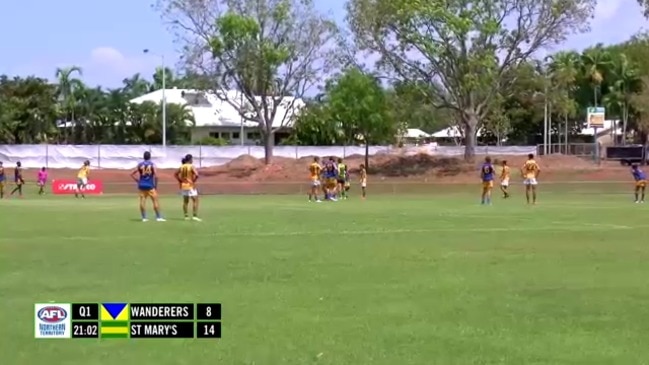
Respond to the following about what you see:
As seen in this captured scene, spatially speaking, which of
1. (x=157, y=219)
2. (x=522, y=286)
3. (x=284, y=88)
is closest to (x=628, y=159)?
(x=284, y=88)

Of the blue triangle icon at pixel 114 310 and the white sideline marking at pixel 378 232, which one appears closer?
the blue triangle icon at pixel 114 310

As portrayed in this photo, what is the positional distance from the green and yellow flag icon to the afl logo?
1.18ft

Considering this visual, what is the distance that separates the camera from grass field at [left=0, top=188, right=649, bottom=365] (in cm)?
997

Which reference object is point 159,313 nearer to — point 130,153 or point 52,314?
point 52,314

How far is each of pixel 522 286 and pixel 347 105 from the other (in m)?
57.3

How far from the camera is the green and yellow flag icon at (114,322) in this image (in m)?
9.48

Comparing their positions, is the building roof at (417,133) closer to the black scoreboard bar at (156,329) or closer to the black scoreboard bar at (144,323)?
the black scoreboard bar at (144,323)

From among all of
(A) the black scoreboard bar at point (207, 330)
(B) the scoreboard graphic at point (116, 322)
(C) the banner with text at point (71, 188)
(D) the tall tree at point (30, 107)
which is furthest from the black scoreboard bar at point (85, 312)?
(D) the tall tree at point (30, 107)

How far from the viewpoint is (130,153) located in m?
77.1

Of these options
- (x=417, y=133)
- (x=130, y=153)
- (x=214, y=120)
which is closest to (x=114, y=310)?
(x=130, y=153)

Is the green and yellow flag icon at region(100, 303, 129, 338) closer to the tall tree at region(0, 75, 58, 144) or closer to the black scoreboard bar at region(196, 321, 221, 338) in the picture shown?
the black scoreboard bar at region(196, 321, 221, 338)

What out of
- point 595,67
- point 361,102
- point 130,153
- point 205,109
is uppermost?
point 595,67

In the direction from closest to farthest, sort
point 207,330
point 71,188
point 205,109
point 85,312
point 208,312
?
point 85,312
point 207,330
point 208,312
point 71,188
point 205,109

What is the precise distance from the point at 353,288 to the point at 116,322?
16.3ft
